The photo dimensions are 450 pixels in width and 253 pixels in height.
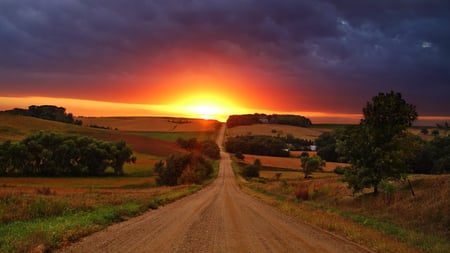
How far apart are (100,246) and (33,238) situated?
1.97 metres

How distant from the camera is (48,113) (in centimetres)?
18375

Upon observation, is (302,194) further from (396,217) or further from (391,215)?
(396,217)

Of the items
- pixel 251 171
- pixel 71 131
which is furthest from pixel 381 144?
pixel 71 131

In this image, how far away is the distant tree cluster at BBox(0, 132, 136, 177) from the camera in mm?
85750

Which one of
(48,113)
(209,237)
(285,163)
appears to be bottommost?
(285,163)

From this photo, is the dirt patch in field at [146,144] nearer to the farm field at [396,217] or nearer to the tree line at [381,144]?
the farm field at [396,217]

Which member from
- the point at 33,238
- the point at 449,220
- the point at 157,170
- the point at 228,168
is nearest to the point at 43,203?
the point at 33,238

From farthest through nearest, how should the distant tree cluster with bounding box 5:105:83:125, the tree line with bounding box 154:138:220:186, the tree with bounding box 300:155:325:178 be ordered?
the distant tree cluster with bounding box 5:105:83:125 → the tree with bounding box 300:155:325:178 → the tree line with bounding box 154:138:220:186

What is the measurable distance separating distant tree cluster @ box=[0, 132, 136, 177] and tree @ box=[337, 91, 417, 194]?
74.3 metres

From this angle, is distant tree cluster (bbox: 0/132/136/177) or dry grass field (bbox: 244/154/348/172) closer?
distant tree cluster (bbox: 0/132/136/177)

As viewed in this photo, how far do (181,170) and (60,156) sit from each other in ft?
95.6

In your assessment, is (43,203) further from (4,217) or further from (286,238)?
(286,238)

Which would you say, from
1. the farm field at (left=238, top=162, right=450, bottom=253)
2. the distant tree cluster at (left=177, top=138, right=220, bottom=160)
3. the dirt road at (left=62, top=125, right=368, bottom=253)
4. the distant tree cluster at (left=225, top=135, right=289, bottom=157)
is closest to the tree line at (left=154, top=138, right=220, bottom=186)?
the distant tree cluster at (left=177, top=138, right=220, bottom=160)

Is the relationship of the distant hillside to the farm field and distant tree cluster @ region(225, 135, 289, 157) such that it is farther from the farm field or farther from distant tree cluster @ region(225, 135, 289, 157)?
the farm field
